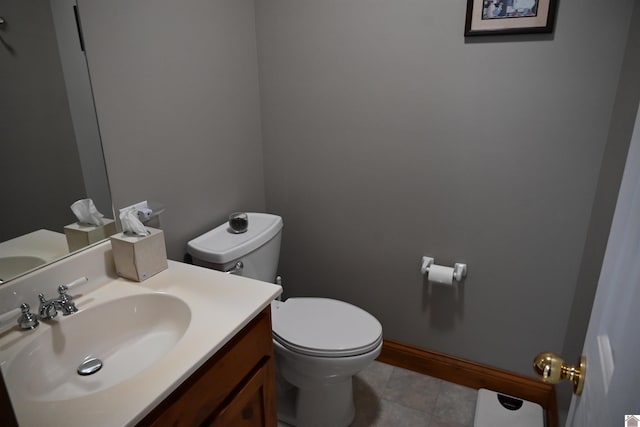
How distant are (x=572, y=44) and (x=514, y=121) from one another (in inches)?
12.2

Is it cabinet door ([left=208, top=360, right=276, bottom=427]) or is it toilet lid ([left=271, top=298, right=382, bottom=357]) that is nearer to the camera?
cabinet door ([left=208, top=360, right=276, bottom=427])

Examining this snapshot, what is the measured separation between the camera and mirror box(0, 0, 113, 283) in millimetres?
981

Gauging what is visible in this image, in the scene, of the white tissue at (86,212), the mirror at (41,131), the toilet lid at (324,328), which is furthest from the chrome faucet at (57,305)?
the toilet lid at (324,328)

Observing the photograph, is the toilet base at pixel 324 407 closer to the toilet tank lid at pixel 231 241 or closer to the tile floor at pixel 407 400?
the tile floor at pixel 407 400

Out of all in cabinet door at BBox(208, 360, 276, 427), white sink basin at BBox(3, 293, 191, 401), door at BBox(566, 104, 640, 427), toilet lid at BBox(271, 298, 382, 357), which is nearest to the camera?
door at BBox(566, 104, 640, 427)

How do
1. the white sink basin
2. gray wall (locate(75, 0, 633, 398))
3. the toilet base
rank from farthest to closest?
the toilet base → gray wall (locate(75, 0, 633, 398)) → the white sink basin

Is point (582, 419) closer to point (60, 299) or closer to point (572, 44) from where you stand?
point (60, 299)

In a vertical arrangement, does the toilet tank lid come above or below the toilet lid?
above

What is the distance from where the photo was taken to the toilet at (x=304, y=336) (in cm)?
151

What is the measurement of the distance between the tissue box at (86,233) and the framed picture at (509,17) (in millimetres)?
1463

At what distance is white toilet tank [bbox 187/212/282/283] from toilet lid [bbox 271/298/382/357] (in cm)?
20

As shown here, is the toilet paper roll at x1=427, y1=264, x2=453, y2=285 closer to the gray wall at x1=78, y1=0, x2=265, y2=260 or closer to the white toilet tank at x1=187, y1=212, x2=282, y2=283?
the white toilet tank at x1=187, y1=212, x2=282, y2=283

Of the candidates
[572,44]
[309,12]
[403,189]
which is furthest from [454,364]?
[309,12]

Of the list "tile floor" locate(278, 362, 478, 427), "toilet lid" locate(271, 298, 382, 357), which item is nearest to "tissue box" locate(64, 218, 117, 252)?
"toilet lid" locate(271, 298, 382, 357)
